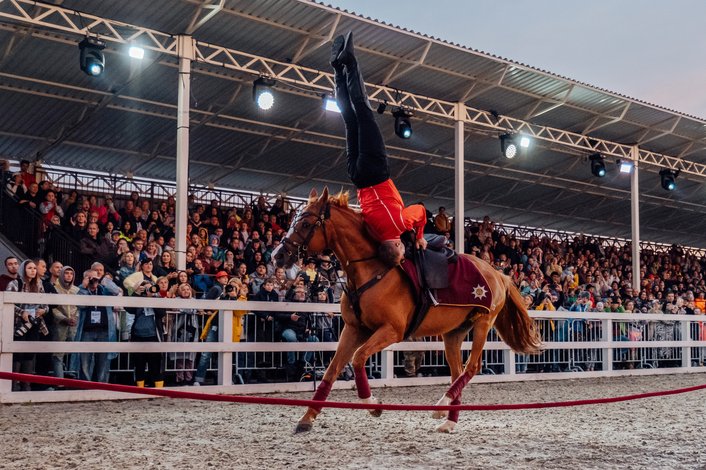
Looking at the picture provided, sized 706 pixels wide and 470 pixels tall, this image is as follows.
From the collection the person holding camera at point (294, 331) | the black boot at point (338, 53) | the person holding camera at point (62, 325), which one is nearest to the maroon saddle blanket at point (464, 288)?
the black boot at point (338, 53)

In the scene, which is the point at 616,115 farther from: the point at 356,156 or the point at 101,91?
the point at 356,156

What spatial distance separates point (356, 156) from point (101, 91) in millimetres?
12479

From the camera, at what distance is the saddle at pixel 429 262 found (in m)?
7.15

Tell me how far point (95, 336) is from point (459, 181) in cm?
1112

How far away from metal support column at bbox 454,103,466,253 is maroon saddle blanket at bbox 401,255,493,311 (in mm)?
9785

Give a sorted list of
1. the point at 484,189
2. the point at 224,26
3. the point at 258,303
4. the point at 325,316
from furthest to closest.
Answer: the point at 484,189
the point at 224,26
the point at 325,316
the point at 258,303

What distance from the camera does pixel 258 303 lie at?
10.4 metres

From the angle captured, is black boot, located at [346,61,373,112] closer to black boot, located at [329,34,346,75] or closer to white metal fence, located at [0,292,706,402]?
black boot, located at [329,34,346,75]

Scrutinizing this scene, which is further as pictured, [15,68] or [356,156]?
[15,68]

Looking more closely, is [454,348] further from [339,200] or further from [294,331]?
[294,331]

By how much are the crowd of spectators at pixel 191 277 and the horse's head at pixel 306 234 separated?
31.7 inches

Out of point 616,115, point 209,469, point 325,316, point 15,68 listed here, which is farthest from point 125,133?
point 209,469

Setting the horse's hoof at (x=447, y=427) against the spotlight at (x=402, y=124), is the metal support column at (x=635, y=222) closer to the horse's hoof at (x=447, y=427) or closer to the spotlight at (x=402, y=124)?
the spotlight at (x=402, y=124)

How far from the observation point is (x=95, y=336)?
30.5ft
